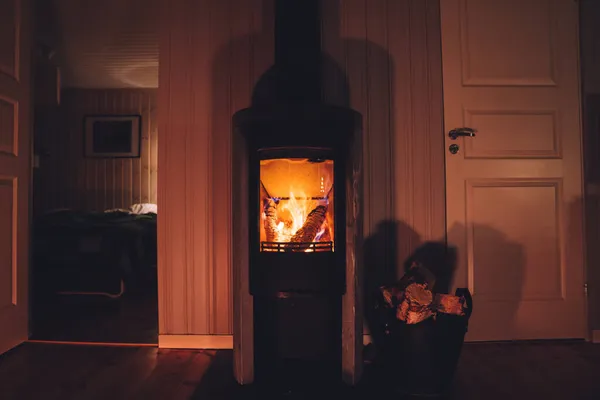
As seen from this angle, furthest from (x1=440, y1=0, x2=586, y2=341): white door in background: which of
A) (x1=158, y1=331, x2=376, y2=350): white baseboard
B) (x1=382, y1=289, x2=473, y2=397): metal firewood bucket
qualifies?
(x1=158, y1=331, x2=376, y2=350): white baseboard

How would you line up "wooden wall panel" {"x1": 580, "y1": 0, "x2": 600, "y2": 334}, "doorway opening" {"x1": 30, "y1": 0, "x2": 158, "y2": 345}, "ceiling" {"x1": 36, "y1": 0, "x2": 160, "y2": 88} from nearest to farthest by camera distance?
"wooden wall panel" {"x1": 580, "y1": 0, "x2": 600, "y2": 334}
"doorway opening" {"x1": 30, "y1": 0, "x2": 158, "y2": 345}
"ceiling" {"x1": 36, "y1": 0, "x2": 160, "y2": 88}

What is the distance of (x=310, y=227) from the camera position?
4.87 ft

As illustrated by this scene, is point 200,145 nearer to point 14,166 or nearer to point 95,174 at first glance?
point 14,166

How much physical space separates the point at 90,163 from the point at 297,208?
535 centimetres

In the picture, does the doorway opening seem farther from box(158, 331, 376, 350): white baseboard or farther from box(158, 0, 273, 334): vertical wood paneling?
box(158, 0, 273, 334): vertical wood paneling

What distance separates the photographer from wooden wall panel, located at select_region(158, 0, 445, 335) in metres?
1.96

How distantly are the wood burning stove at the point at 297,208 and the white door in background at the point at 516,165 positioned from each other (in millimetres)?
770

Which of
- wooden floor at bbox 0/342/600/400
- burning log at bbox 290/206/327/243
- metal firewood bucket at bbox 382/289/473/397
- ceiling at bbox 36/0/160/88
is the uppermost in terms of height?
ceiling at bbox 36/0/160/88

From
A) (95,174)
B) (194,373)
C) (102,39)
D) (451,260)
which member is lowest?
(194,373)

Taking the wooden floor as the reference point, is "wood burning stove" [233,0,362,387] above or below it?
above

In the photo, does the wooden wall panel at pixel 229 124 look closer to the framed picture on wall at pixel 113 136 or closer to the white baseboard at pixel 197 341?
the white baseboard at pixel 197 341

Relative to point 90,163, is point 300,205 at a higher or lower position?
lower

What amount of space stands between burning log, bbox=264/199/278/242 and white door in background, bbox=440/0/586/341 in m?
0.95

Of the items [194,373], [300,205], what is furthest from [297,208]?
[194,373]
